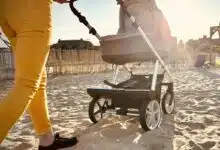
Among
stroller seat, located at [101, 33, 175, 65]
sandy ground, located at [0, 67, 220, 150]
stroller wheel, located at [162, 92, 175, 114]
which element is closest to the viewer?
sandy ground, located at [0, 67, 220, 150]

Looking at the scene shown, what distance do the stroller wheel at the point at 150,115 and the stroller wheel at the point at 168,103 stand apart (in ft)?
2.57

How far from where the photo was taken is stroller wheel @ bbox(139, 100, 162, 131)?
3146 millimetres

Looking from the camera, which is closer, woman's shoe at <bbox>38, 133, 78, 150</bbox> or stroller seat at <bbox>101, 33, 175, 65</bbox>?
Result: woman's shoe at <bbox>38, 133, 78, 150</bbox>

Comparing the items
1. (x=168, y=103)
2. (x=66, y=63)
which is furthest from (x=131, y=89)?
(x=66, y=63)

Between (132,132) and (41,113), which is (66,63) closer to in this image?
(132,132)

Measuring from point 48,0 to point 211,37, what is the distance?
23924mm

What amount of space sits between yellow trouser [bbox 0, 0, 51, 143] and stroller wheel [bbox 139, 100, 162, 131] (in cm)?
165

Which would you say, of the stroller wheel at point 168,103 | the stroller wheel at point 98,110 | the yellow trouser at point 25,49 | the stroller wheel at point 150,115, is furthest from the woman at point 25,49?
the stroller wheel at point 168,103

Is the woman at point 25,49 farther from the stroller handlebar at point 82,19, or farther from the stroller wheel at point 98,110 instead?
the stroller wheel at point 98,110

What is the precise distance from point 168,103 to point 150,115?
1.11m

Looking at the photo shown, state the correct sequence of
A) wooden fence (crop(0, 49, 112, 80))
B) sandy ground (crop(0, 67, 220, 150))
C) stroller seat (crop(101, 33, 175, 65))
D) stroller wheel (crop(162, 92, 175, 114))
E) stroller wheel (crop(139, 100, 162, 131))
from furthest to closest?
wooden fence (crop(0, 49, 112, 80))
stroller wheel (crop(162, 92, 175, 114))
stroller seat (crop(101, 33, 175, 65))
stroller wheel (crop(139, 100, 162, 131))
sandy ground (crop(0, 67, 220, 150))

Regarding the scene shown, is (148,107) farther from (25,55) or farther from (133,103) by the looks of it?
(25,55)

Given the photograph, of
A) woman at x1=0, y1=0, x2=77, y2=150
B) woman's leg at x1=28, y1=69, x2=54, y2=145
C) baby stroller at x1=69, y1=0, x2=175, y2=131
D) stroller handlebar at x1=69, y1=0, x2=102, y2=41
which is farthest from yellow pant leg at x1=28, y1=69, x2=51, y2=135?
baby stroller at x1=69, y1=0, x2=175, y2=131

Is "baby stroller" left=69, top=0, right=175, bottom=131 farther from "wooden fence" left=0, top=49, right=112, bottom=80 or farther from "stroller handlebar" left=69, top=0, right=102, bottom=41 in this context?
"wooden fence" left=0, top=49, right=112, bottom=80
